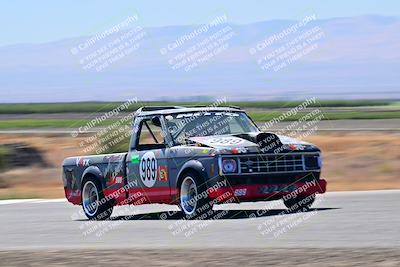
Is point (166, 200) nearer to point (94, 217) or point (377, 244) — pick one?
point (94, 217)

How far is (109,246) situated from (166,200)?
345 centimetres

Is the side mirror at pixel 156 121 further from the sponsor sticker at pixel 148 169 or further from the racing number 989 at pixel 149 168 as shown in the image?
the racing number 989 at pixel 149 168

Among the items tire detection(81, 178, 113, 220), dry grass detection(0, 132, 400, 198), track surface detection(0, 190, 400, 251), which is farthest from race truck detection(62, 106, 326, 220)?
dry grass detection(0, 132, 400, 198)

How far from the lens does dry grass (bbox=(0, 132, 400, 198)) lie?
90.2 ft

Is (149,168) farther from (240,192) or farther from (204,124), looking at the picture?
(240,192)

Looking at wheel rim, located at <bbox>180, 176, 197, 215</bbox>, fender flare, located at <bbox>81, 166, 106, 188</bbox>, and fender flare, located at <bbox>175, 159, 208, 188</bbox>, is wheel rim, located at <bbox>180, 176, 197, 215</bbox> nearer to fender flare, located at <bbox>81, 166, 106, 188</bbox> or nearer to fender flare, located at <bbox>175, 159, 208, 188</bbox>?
fender flare, located at <bbox>175, 159, 208, 188</bbox>

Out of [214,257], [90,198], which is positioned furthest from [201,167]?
[214,257]

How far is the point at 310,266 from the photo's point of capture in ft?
33.9

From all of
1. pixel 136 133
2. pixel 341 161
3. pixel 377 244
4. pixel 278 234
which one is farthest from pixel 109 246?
pixel 341 161

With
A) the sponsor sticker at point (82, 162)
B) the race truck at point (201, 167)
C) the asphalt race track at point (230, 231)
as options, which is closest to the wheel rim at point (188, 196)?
the race truck at point (201, 167)

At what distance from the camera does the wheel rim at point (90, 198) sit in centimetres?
1789

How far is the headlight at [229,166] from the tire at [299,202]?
1417 mm

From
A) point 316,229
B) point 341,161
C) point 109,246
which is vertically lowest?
point 341,161

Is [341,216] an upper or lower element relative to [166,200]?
lower
